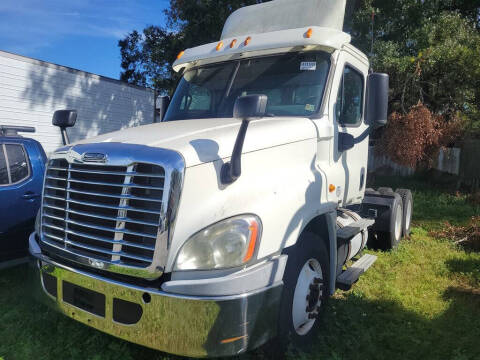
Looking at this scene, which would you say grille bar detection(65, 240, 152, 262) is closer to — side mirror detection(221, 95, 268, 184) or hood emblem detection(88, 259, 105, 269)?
hood emblem detection(88, 259, 105, 269)

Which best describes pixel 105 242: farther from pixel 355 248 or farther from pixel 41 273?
pixel 355 248

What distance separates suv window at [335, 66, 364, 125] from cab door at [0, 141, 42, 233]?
3.87 metres

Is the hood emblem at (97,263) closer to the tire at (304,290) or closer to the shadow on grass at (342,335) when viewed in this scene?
the shadow on grass at (342,335)

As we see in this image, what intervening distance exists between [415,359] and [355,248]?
1.48 meters

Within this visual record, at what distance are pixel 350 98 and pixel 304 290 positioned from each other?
221cm

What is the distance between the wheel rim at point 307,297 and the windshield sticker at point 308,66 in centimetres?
181

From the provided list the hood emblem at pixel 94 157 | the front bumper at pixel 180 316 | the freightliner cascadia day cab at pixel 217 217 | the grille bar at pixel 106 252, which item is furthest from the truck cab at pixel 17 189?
the hood emblem at pixel 94 157

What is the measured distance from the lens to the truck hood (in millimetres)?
2531

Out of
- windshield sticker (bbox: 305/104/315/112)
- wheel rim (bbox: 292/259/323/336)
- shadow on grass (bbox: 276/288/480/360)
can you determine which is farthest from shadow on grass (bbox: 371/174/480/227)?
wheel rim (bbox: 292/259/323/336)

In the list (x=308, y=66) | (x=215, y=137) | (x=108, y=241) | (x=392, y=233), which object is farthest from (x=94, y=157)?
(x=392, y=233)

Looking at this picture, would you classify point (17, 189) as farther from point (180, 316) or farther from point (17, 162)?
point (180, 316)

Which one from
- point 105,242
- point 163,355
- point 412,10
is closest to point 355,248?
point 163,355

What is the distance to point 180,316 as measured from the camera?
7.54 feet

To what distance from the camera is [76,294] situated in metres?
2.71
